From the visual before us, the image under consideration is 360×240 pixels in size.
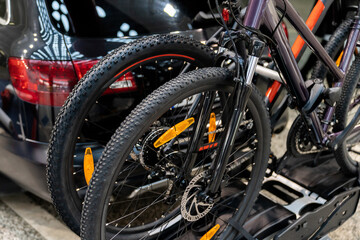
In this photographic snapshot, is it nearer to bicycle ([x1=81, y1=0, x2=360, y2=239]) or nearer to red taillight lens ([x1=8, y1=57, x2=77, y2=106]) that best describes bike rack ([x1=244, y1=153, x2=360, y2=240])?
bicycle ([x1=81, y1=0, x2=360, y2=239])

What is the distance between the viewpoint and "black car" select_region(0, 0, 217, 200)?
1767mm

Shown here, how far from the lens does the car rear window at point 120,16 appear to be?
1.80 metres

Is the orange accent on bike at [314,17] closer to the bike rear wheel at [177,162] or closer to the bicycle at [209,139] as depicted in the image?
the bicycle at [209,139]

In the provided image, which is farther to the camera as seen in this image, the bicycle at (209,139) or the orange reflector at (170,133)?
the orange reflector at (170,133)

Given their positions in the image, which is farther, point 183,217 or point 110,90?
point 110,90

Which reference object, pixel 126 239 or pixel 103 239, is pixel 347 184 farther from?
pixel 103 239

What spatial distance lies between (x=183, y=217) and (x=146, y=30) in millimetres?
954

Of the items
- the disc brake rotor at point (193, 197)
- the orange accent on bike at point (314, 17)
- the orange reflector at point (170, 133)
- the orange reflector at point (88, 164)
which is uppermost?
the orange accent on bike at point (314, 17)

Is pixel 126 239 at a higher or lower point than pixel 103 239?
lower

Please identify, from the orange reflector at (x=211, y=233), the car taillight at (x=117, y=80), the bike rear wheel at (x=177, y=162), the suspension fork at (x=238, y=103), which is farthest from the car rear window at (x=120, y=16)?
the orange reflector at (x=211, y=233)

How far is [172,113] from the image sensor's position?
5.57 feet

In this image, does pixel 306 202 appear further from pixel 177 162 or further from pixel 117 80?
pixel 117 80

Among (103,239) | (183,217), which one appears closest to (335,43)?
(183,217)

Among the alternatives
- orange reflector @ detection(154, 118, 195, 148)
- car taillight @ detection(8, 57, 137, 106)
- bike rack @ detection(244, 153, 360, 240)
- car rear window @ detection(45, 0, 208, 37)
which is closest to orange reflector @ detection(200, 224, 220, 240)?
bike rack @ detection(244, 153, 360, 240)
